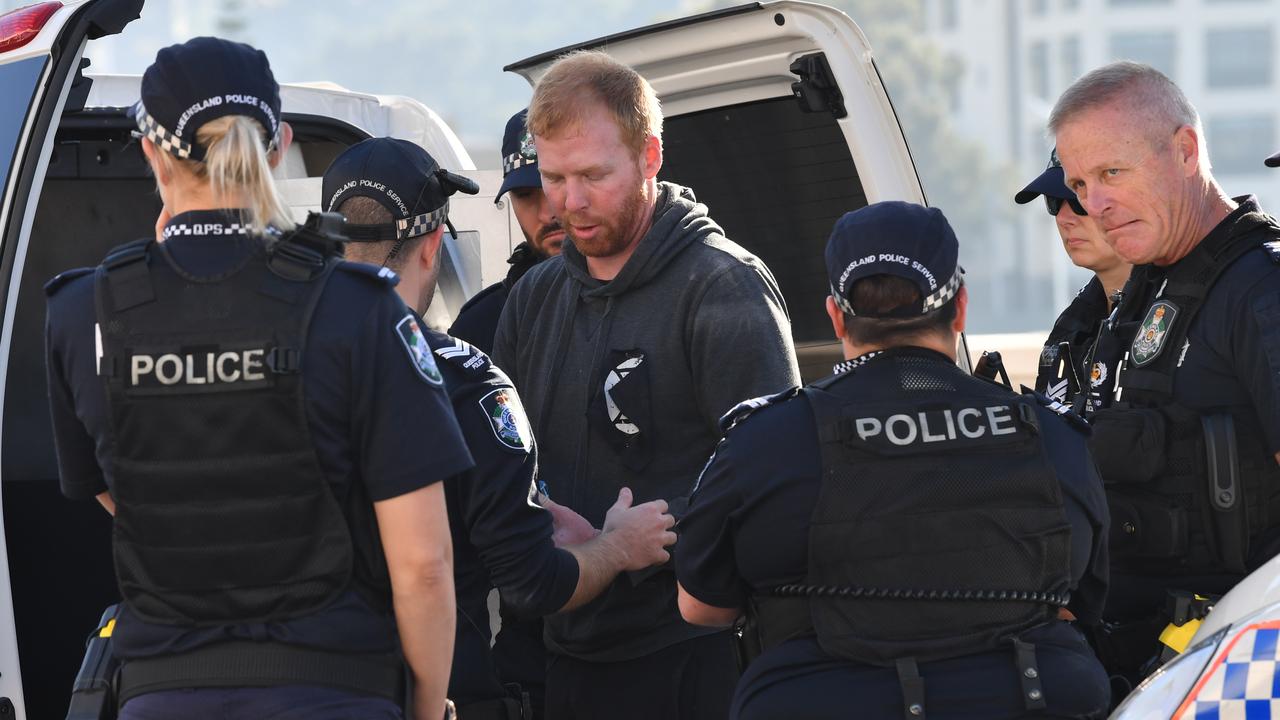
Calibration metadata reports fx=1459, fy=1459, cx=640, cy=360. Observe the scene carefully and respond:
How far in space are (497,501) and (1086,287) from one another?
219 centimetres

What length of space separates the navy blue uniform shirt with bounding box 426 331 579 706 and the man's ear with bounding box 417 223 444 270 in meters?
0.32

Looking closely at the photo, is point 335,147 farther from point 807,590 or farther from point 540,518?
point 807,590

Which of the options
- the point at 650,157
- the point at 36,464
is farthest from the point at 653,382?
the point at 36,464

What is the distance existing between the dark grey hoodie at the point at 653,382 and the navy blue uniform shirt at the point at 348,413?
0.87 metres

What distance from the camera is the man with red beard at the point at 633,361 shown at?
3.11m

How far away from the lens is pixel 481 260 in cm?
433

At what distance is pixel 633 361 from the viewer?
316 centimetres

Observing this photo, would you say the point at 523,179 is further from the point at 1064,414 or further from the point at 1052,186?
the point at 1064,414

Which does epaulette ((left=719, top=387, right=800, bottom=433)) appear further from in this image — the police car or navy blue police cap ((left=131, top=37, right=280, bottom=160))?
the police car

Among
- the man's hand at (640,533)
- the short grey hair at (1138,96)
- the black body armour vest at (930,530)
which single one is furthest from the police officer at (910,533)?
the short grey hair at (1138,96)

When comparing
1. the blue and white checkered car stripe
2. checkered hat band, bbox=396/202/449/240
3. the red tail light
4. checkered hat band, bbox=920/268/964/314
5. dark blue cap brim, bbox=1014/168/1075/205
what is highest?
the red tail light

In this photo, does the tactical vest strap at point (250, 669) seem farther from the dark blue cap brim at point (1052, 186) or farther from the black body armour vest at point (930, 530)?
the dark blue cap brim at point (1052, 186)

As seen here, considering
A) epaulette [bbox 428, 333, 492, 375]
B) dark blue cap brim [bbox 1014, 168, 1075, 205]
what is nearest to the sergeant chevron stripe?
epaulette [bbox 428, 333, 492, 375]

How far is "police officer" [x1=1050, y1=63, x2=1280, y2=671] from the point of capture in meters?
2.92
